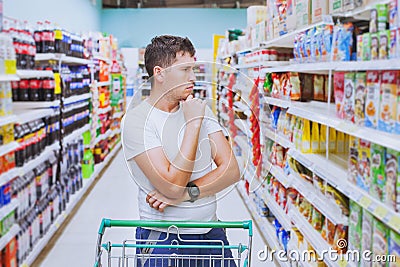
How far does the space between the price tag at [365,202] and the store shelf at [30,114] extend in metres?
2.22

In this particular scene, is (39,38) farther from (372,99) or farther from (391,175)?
(391,175)

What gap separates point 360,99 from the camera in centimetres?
257

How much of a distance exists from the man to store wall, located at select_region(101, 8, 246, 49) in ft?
44.0

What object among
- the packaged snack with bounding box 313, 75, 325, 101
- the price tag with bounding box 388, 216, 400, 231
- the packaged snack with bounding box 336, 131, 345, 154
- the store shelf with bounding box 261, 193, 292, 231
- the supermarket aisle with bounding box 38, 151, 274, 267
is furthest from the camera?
the supermarket aisle with bounding box 38, 151, 274, 267

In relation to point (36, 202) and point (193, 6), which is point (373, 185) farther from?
point (193, 6)

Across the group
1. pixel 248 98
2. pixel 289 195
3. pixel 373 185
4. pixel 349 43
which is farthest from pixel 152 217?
pixel 289 195

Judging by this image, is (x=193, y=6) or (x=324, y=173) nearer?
(x=324, y=173)

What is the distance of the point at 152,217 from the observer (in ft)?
6.96

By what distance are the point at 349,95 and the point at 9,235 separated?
2205 mm

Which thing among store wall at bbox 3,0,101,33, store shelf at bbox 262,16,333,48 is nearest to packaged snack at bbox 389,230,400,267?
store shelf at bbox 262,16,333,48

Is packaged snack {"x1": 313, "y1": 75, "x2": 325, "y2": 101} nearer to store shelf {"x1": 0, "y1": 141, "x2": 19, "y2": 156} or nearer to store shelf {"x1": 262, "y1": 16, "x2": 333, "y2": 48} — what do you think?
store shelf {"x1": 262, "y1": 16, "x2": 333, "y2": 48}

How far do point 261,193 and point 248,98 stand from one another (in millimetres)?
3381

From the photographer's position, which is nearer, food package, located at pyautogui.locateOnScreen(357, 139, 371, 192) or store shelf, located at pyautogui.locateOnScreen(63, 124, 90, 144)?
food package, located at pyautogui.locateOnScreen(357, 139, 371, 192)

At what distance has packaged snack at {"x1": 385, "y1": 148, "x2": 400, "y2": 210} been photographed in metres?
2.22
